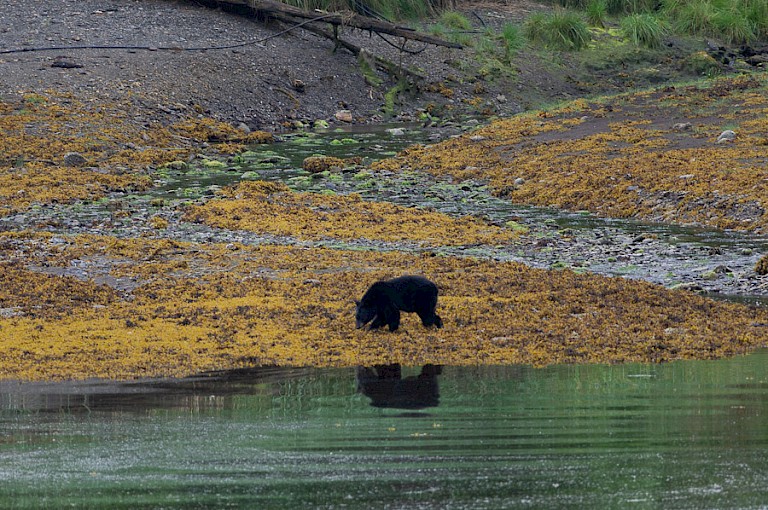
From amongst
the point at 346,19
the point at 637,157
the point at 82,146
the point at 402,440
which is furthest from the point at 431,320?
the point at 346,19

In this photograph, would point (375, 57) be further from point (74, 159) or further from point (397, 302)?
point (397, 302)

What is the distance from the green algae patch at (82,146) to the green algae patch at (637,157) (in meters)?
4.22

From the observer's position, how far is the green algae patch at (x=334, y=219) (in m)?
15.6

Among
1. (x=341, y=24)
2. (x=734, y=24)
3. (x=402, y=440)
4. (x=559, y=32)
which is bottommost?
(x=402, y=440)

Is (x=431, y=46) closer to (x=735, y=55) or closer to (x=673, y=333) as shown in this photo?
(x=735, y=55)

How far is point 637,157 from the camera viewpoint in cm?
1978

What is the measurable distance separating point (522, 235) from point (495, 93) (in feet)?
49.0

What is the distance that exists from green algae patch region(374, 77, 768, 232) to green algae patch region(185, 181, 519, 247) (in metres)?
2.49

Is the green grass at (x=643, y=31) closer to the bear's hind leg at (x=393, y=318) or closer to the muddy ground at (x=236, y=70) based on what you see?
the muddy ground at (x=236, y=70)

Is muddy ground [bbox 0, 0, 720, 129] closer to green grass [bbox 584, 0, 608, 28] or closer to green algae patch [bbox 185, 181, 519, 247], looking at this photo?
green grass [bbox 584, 0, 608, 28]

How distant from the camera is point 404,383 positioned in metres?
8.48

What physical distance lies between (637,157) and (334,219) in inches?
229

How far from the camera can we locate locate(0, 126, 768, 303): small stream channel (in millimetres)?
13172

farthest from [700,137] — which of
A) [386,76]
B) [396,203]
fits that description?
[386,76]
